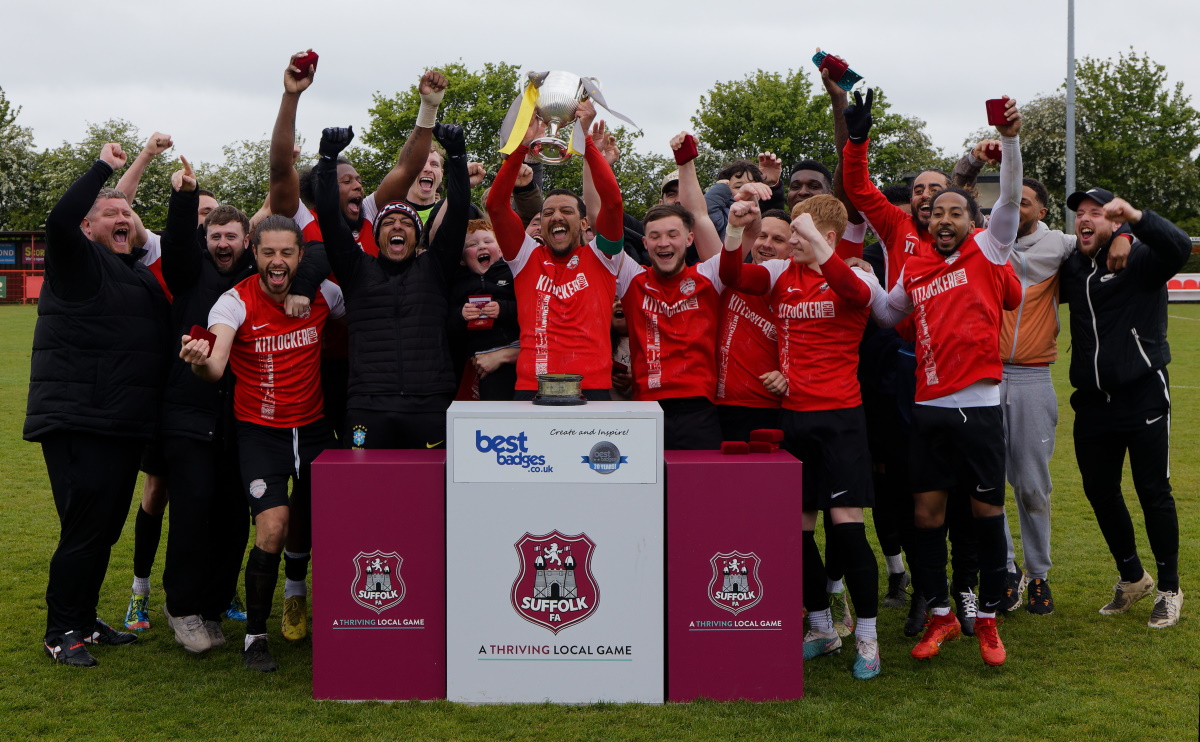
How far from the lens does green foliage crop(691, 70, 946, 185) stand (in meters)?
47.1

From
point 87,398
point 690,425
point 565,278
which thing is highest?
point 565,278

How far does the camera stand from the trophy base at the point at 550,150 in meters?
4.75

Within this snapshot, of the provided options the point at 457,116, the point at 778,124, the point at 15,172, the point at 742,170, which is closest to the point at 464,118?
the point at 457,116

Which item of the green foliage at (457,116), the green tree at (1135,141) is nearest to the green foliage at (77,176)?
the green foliage at (457,116)

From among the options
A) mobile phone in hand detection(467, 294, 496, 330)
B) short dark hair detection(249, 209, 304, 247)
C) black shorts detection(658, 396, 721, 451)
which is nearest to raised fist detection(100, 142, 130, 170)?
short dark hair detection(249, 209, 304, 247)

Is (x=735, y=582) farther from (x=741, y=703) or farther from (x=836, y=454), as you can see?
(x=836, y=454)

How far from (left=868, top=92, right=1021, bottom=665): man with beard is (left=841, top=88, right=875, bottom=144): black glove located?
523 millimetres

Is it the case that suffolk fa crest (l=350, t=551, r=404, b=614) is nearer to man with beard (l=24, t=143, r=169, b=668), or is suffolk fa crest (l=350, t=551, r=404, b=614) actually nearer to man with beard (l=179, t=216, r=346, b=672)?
man with beard (l=179, t=216, r=346, b=672)

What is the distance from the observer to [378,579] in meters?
4.55

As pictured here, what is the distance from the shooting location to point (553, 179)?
39125 mm

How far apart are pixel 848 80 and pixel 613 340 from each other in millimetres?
1793

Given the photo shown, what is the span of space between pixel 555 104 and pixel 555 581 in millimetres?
2090

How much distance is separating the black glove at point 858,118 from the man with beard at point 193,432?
3114mm

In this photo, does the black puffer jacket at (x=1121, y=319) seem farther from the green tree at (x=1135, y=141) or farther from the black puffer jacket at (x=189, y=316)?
the green tree at (x=1135, y=141)
